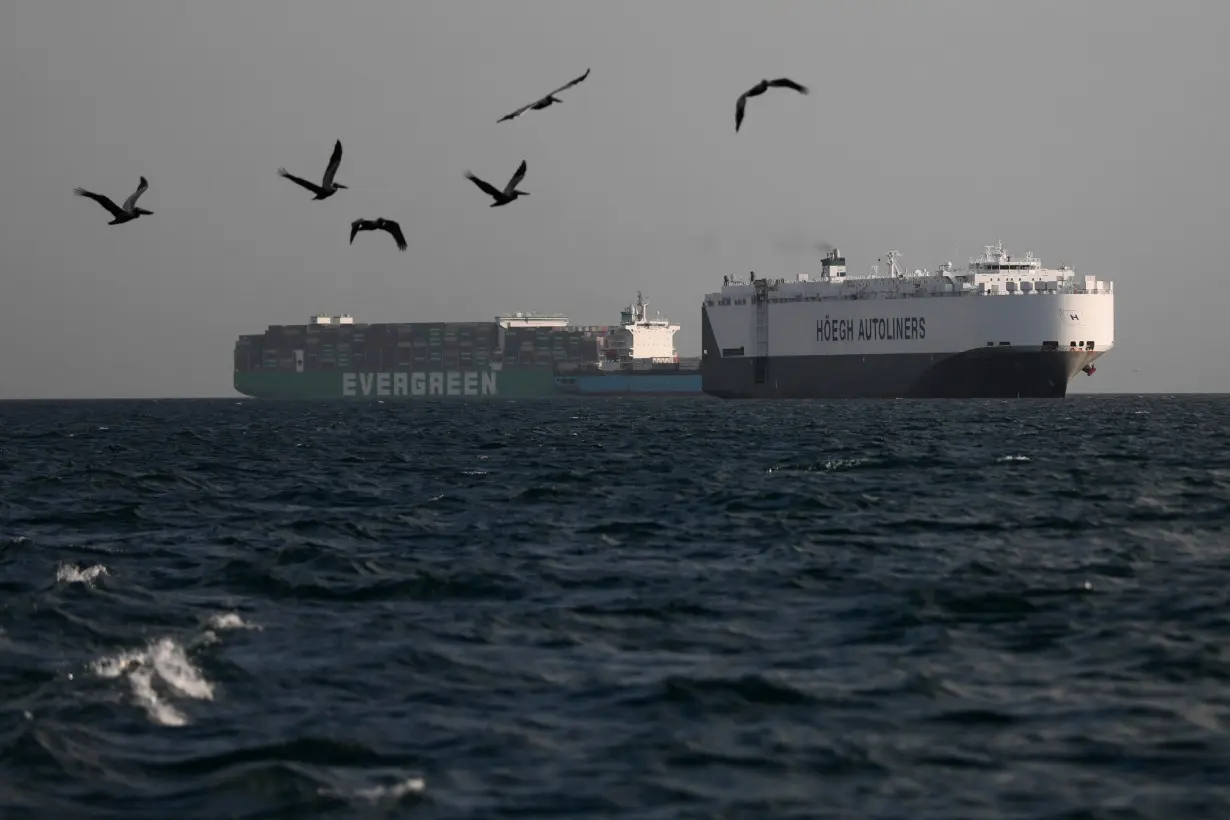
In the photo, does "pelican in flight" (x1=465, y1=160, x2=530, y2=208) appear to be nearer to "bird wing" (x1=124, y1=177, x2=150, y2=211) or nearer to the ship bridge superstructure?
"bird wing" (x1=124, y1=177, x2=150, y2=211)

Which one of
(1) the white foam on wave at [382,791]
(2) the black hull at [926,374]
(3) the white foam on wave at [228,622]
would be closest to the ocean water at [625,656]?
(1) the white foam on wave at [382,791]

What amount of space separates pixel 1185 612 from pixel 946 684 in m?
4.33

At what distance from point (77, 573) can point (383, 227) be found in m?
6.73

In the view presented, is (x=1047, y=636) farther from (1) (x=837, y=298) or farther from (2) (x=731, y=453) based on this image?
(1) (x=837, y=298)

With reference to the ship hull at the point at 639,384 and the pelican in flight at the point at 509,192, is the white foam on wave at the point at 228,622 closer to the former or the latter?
the pelican in flight at the point at 509,192

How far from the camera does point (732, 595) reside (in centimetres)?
1778

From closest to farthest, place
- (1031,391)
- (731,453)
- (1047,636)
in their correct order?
(1047,636), (731,453), (1031,391)

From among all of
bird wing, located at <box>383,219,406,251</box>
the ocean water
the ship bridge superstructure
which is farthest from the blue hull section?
bird wing, located at <box>383,219,406,251</box>

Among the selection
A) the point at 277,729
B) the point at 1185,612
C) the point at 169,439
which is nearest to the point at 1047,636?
the point at 1185,612

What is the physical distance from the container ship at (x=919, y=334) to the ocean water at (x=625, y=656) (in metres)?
86.6

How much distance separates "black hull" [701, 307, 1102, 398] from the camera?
115 m

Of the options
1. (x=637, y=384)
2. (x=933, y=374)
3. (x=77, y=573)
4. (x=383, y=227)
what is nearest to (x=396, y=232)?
(x=383, y=227)

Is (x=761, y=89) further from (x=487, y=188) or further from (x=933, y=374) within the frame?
(x=933, y=374)

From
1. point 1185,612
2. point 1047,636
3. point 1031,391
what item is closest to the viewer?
point 1047,636
